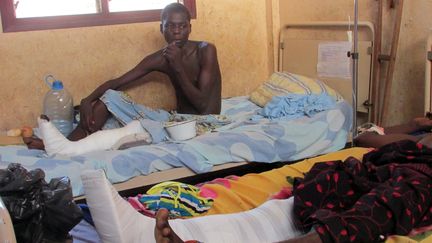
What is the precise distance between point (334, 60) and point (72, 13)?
171cm

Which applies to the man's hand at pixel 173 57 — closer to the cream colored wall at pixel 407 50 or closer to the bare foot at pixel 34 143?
the bare foot at pixel 34 143

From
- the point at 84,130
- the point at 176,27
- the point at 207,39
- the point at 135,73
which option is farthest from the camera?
the point at 207,39

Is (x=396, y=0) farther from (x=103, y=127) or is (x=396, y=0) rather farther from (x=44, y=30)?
(x=44, y=30)

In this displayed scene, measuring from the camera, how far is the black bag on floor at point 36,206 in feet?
3.88

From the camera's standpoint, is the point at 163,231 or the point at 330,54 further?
the point at 330,54

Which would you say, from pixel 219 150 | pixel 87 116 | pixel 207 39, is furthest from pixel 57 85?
pixel 207 39

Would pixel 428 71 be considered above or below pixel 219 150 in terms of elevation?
above

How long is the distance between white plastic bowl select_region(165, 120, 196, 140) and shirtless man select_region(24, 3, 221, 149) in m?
0.30

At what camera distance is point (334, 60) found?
3.13 metres

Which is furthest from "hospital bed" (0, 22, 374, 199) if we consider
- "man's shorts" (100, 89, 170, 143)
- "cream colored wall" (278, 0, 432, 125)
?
"man's shorts" (100, 89, 170, 143)

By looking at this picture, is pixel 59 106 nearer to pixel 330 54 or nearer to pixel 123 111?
pixel 123 111

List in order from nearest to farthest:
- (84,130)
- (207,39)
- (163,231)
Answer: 1. (163,231)
2. (84,130)
3. (207,39)

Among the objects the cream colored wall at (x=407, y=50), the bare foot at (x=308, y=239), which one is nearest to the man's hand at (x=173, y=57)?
the cream colored wall at (x=407, y=50)

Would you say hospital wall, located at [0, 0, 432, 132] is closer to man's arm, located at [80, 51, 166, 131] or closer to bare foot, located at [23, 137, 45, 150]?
man's arm, located at [80, 51, 166, 131]
